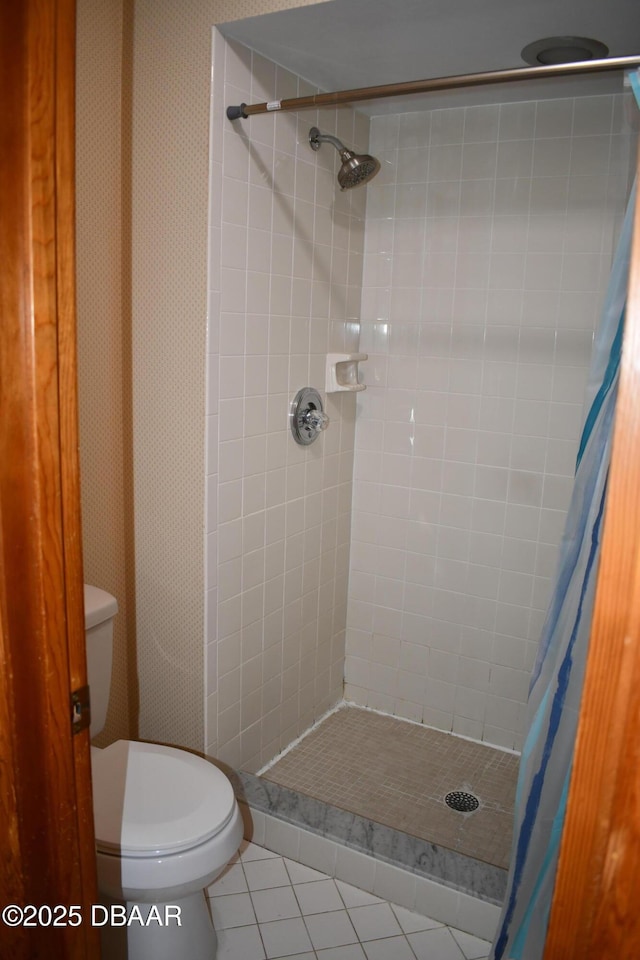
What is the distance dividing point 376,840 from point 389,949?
10.0 inches

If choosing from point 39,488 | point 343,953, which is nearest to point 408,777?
point 343,953

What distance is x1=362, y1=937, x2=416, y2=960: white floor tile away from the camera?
1.82 metres

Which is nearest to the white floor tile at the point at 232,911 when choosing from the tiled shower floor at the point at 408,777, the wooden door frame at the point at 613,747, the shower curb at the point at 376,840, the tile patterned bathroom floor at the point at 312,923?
the tile patterned bathroom floor at the point at 312,923

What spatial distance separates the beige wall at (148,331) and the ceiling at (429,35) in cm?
14

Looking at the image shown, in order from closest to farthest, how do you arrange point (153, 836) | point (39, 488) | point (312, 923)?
point (39, 488) < point (153, 836) < point (312, 923)

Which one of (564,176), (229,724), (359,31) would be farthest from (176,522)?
(564,176)

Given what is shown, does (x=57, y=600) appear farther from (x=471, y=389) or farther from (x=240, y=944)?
(x=471, y=389)

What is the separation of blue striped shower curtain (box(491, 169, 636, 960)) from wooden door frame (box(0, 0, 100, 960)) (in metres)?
0.79

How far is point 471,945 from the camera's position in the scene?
1874mm

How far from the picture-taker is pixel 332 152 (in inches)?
90.2

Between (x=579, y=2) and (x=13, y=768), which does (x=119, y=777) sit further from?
(x=579, y=2)

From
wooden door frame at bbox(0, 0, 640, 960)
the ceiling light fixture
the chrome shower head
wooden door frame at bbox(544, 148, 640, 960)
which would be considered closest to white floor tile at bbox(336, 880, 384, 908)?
wooden door frame at bbox(0, 0, 640, 960)

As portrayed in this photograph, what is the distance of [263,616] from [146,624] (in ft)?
1.14

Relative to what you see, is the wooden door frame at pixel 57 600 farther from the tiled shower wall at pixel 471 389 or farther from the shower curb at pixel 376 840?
the tiled shower wall at pixel 471 389
